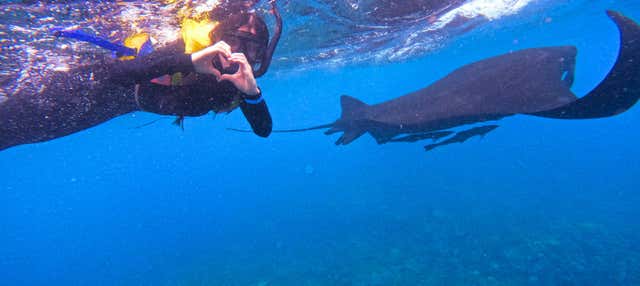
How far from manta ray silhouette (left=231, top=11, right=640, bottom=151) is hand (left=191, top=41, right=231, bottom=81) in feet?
10.8

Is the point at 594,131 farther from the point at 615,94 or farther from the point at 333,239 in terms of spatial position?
the point at 615,94

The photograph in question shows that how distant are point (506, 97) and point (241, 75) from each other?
4.58 meters

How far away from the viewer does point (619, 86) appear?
3318 mm

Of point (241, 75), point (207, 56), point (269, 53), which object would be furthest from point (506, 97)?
point (207, 56)

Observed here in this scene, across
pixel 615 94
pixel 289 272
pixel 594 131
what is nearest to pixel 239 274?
pixel 289 272

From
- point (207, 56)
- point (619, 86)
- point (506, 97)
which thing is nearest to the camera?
point (207, 56)

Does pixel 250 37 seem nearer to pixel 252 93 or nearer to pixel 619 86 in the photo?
pixel 252 93

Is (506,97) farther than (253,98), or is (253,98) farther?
(506,97)

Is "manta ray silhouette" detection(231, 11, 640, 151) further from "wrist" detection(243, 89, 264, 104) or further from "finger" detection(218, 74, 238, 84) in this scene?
"finger" detection(218, 74, 238, 84)

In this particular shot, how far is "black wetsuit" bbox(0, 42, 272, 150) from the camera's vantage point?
9.10ft

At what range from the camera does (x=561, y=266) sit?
1045 cm

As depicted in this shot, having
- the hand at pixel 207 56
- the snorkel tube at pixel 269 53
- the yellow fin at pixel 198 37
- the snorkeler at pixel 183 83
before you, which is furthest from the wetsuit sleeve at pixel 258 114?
the yellow fin at pixel 198 37

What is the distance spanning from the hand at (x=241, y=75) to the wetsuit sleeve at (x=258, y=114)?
242 millimetres

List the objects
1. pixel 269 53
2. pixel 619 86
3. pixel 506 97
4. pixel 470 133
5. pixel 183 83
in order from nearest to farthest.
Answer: pixel 183 83
pixel 269 53
pixel 619 86
pixel 506 97
pixel 470 133
